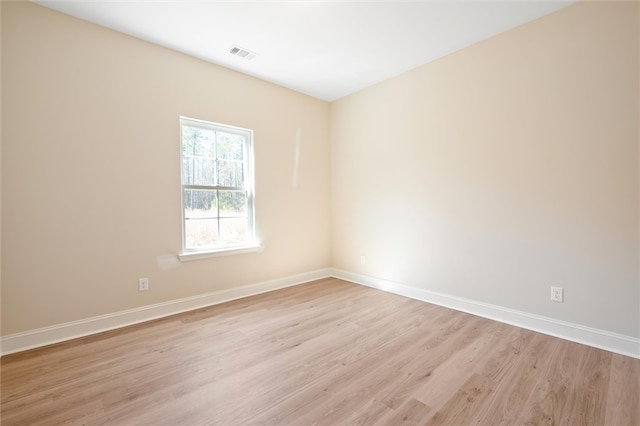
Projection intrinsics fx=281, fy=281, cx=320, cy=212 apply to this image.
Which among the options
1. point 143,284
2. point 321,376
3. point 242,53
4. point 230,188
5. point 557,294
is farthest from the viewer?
point 230,188

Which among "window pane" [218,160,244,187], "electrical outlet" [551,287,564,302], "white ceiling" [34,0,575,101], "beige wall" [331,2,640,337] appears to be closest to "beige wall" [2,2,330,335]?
"white ceiling" [34,0,575,101]

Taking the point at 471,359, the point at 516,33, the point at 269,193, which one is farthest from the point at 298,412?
the point at 516,33

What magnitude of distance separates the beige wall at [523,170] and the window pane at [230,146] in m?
1.76

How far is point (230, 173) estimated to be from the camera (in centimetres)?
344

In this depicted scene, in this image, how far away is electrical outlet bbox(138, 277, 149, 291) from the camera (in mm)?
2747

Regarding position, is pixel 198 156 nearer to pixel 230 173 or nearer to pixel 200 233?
pixel 230 173

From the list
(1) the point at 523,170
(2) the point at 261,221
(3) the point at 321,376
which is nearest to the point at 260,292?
(2) the point at 261,221

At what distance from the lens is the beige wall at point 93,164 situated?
220cm

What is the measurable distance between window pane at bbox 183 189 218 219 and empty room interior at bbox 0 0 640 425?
2 cm

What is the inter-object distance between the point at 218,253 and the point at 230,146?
1.30 m

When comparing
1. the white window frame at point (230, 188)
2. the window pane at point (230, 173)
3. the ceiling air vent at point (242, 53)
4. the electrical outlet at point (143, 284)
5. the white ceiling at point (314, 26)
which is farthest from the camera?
the window pane at point (230, 173)

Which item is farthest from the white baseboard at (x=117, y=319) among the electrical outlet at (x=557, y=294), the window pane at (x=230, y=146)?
the electrical outlet at (x=557, y=294)

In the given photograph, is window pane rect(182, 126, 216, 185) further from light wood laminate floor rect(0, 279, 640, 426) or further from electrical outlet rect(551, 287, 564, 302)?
electrical outlet rect(551, 287, 564, 302)

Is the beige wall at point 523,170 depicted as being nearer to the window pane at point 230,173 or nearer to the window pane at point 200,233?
the window pane at point 230,173
